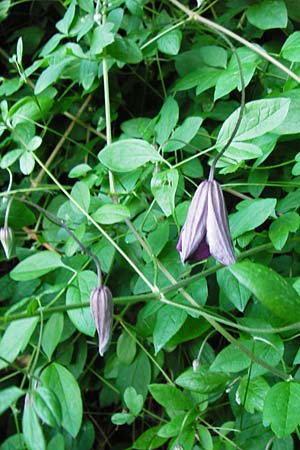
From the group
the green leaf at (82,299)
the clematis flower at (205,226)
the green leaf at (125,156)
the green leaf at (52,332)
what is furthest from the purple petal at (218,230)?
the green leaf at (52,332)

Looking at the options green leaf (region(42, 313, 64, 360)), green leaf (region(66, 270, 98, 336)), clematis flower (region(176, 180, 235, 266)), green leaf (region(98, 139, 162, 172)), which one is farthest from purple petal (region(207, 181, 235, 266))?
green leaf (region(42, 313, 64, 360))

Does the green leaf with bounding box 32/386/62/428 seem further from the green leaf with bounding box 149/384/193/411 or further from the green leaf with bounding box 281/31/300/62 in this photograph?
the green leaf with bounding box 281/31/300/62

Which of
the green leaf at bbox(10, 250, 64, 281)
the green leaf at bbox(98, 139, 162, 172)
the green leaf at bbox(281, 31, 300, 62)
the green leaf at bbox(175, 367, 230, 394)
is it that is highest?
the green leaf at bbox(98, 139, 162, 172)

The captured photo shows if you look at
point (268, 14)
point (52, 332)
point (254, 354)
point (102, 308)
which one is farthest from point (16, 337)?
point (268, 14)

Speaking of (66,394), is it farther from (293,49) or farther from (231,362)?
(293,49)

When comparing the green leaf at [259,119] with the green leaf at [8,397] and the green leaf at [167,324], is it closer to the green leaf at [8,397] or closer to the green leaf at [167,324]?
the green leaf at [167,324]

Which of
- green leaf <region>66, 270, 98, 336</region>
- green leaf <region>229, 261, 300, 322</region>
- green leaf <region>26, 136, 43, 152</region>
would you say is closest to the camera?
green leaf <region>229, 261, 300, 322</region>
